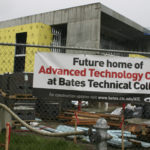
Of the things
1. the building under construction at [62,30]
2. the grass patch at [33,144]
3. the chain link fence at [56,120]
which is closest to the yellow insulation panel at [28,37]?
the building under construction at [62,30]

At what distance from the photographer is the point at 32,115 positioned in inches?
358

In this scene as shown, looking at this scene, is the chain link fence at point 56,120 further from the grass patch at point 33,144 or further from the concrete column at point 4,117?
the concrete column at point 4,117

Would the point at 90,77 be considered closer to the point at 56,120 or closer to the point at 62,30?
the point at 56,120

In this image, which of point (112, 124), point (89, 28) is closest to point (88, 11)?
point (89, 28)

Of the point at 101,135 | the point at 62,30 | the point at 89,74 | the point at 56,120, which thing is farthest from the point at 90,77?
the point at 62,30

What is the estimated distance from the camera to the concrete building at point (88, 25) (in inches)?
818

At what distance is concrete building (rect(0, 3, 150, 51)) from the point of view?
20.8 meters

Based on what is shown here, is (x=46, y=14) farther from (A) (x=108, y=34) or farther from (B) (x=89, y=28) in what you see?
(A) (x=108, y=34)

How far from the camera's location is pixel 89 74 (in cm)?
396

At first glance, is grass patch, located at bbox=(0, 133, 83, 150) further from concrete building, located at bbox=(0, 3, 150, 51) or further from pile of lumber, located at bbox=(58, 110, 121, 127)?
concrete building, located at bbox=(0, 3, 150, 51)

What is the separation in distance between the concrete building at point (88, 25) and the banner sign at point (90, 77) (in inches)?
654

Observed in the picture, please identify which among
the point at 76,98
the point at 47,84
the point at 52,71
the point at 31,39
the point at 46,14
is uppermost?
the point at 46,14

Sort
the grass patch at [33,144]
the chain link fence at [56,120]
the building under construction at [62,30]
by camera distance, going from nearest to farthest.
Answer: the grass patch at [33,144] → the chain link fence at [56,120] → the building under construction at [62,30]

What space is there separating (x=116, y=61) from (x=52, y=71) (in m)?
1.22
